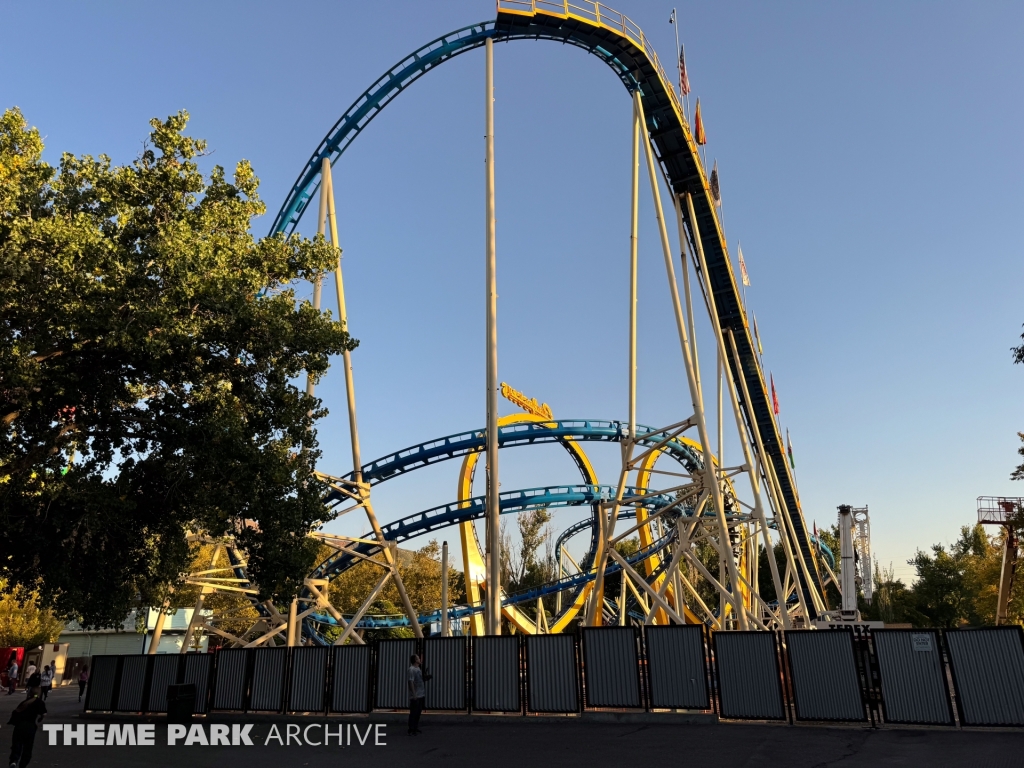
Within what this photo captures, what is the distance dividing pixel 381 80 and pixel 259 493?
13844 millimetres

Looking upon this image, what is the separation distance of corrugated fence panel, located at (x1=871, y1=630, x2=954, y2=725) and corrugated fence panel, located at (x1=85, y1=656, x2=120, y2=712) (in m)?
15.4

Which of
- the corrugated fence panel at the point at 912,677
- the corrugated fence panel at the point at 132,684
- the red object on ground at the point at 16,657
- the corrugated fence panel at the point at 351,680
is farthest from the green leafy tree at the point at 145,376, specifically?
the red object on ground at the point at 16,657

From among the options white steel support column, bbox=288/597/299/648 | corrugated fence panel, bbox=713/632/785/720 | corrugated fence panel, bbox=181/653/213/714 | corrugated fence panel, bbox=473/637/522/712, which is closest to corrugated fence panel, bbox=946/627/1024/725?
corrugated fence panel, bbox=713/632/785/720

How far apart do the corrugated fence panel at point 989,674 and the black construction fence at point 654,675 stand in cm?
1

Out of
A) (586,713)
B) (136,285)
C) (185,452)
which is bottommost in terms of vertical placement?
(586,713)

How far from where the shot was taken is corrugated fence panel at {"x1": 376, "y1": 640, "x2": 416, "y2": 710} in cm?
1302

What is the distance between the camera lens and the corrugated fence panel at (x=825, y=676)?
33.9 feet

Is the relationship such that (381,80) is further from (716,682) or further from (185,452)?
(716,682)

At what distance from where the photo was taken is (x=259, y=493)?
11703mm

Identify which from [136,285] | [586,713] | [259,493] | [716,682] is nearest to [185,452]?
[259,493]

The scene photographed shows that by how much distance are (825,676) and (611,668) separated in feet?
10.6

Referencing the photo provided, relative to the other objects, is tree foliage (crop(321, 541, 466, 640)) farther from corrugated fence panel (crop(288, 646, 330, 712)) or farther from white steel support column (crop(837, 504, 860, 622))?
corrugated fence panel (crop(288, 646, 330, 712))

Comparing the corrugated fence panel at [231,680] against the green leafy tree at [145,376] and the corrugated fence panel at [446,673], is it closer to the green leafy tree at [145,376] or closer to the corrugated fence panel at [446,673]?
the green leafy tree at [145,376]

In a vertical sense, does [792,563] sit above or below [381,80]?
below
